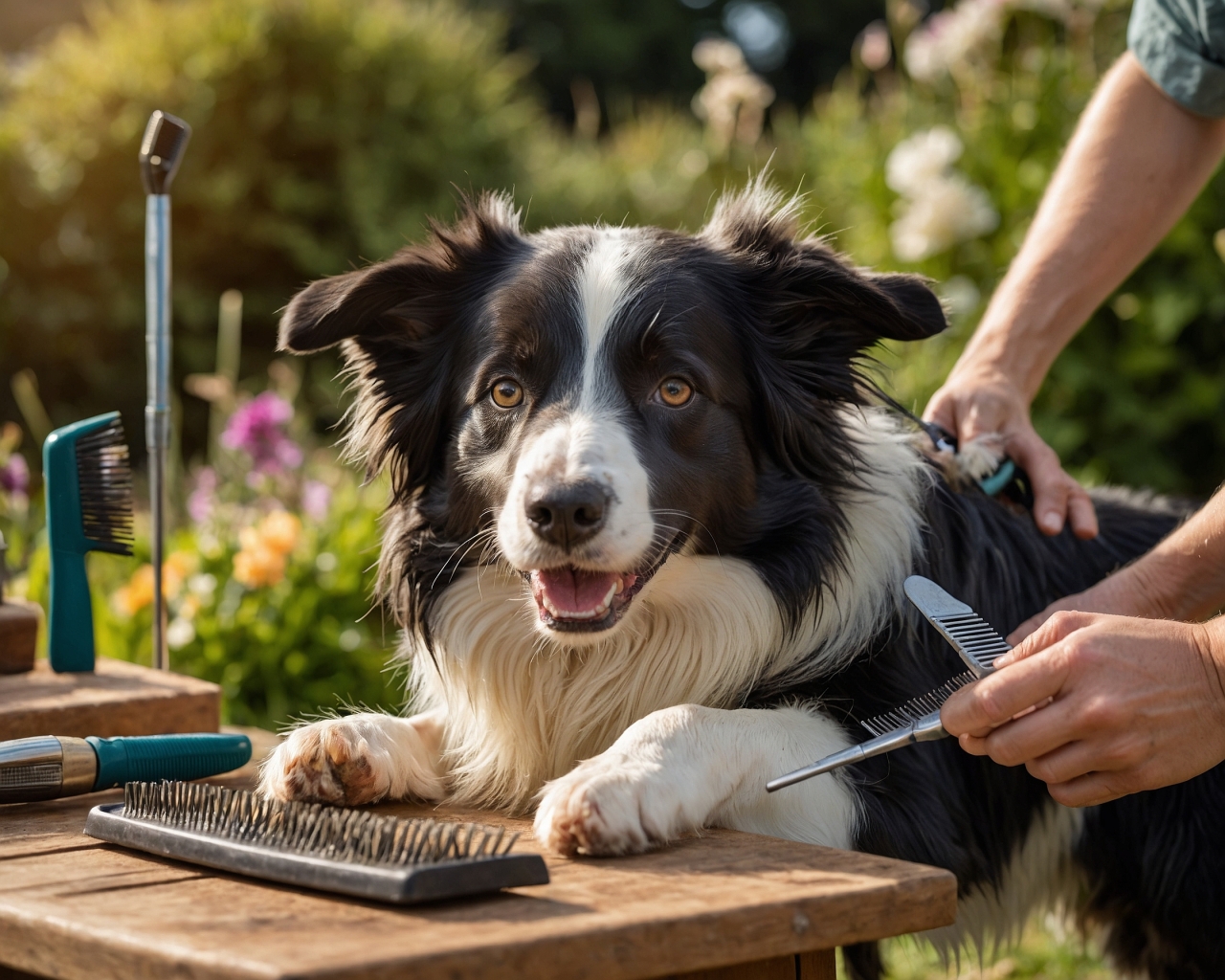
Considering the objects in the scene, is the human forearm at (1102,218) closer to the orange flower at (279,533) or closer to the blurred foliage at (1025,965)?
the blurred foliage at (1025,965)

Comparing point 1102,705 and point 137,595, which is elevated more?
point 1102,705

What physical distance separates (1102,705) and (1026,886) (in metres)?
1.18

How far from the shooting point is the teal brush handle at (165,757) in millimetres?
2305

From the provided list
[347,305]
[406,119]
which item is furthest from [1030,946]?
[406,119]

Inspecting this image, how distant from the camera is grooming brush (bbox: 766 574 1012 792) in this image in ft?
6.40

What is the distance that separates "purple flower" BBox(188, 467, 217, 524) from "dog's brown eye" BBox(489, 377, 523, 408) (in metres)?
2.86

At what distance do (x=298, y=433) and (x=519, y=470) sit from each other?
11.1ft

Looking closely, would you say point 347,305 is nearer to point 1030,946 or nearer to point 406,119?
point 1030,946

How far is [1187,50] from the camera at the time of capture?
2.94 metres

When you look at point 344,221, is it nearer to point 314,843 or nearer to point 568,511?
point 568,511

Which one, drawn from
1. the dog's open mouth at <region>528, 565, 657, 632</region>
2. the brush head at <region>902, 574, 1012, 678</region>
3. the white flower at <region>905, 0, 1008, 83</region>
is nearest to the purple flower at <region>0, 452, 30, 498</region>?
the dog's open mouth at <region>528, 565, 657, 632</region>

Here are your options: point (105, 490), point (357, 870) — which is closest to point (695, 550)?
point (357, 870)

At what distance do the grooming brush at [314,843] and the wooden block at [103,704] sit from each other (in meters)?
0.65

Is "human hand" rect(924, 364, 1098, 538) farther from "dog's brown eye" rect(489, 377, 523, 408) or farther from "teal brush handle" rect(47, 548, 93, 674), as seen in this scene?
"teal brush handle" rect(47, 548, 93, 674)
